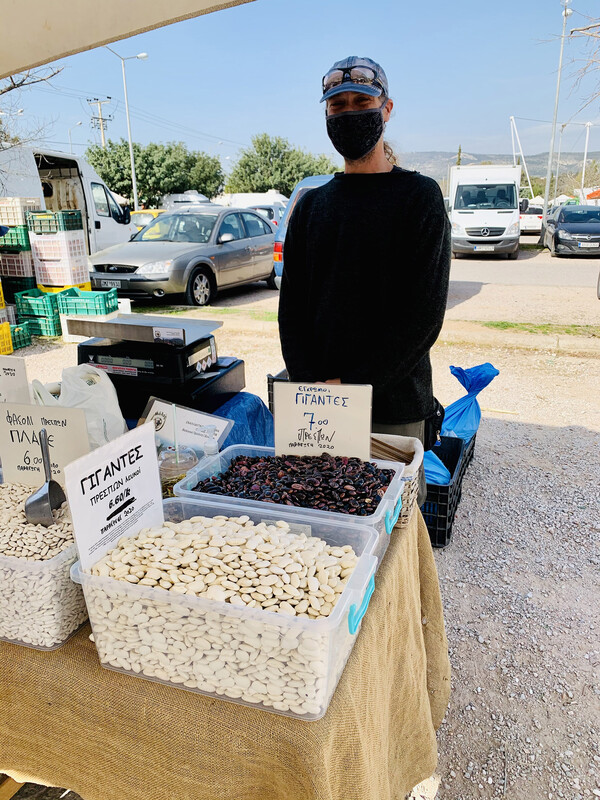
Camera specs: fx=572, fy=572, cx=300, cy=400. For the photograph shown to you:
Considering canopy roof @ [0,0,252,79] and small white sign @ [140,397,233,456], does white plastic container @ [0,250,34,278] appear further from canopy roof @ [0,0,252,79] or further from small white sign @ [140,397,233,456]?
small white sign @ [140,397,233,456]

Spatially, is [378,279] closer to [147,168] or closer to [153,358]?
[153,358]

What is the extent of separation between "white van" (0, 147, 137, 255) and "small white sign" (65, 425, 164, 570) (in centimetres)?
893

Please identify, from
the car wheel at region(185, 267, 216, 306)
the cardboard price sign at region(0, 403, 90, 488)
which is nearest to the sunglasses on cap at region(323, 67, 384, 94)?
the cardboard price sign at region(0, 403, 90, 488)

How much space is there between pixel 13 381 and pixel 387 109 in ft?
4.28

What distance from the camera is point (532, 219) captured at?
20.1m

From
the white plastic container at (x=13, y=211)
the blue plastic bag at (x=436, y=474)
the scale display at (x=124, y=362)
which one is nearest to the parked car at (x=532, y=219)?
the white plastic container at (x=13, y=211)

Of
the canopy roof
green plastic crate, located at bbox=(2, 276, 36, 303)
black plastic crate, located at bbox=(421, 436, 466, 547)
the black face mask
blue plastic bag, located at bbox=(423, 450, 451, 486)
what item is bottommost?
black plastic crate, located at bbox=(421, 436, 466, 547)

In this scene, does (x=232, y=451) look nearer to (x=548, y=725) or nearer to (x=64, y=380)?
(x=64, y=380)

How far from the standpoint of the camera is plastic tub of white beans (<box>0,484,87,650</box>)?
36.4 inches

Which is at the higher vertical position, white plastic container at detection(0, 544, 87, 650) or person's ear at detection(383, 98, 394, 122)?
person's ear at detection(383, 98, 394, 122)

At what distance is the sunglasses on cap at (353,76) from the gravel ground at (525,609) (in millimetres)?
1926

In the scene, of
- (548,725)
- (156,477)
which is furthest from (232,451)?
(548,725)

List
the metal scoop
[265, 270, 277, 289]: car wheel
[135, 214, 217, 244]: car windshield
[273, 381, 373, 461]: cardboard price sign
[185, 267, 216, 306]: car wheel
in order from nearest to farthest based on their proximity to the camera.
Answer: the metal scoop, [273, 381, 373, 461]: cardboard price sign, [185, 267, 216, 306]: car wheel, [135, 214, 217, 244]: car windshield, [265, 270, 277, 289]: car wheel

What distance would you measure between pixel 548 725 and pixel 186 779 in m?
1.39
